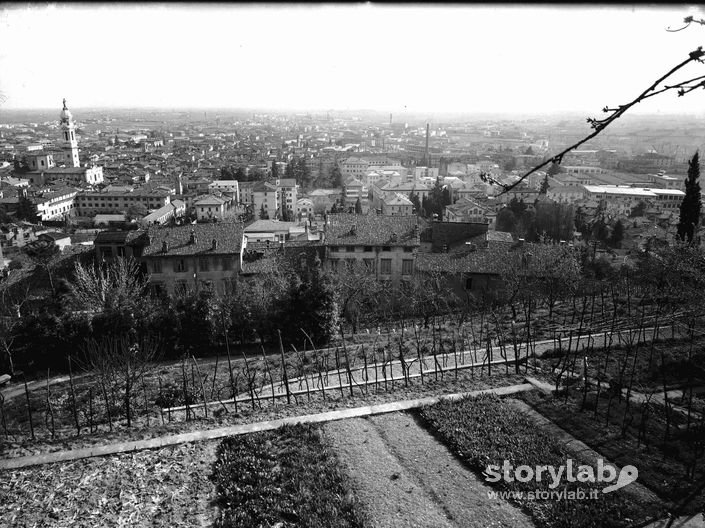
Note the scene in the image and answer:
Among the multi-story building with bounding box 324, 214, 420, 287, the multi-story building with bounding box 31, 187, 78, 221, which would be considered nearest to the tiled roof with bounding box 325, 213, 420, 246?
the multi-story building with bounding box 324, 214, 420, 287

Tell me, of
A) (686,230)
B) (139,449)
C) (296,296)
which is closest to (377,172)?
(686,230)

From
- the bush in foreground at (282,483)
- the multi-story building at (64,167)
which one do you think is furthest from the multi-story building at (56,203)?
the bush in foreground at (282,483)

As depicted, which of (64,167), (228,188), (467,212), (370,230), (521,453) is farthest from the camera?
(64,167)

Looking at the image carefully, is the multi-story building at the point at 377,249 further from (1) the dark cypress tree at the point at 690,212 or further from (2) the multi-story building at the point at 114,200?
(2) the multi-story building at the point at 114,200

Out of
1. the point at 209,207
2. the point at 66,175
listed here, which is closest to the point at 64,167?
the point at 66,175

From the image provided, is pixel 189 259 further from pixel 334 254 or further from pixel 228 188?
pixel 228 188

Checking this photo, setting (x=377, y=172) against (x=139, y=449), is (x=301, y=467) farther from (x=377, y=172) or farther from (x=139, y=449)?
(x=377, y=172)

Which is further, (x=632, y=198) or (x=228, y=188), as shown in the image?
(x=228, y=188)
